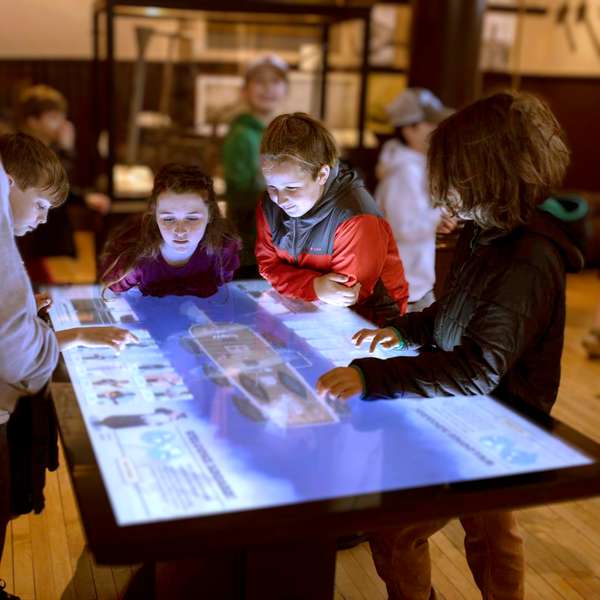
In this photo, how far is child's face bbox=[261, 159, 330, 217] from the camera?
2.36 metres

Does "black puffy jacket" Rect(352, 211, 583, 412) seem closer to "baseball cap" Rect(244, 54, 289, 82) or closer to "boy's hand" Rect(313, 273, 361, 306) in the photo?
"boy's hand" Rect(313, 273, 361, 306)

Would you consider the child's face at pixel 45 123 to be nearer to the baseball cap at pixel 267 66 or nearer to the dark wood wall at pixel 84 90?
the dark wood wall at pixel 84 90

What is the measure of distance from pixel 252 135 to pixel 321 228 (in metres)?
1.89

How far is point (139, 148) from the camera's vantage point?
5.48m

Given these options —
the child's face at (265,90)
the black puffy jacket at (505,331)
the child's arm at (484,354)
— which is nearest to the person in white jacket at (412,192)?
the child's face at (265,90)

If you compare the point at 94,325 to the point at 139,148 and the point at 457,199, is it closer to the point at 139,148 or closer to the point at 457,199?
the point at 457,199

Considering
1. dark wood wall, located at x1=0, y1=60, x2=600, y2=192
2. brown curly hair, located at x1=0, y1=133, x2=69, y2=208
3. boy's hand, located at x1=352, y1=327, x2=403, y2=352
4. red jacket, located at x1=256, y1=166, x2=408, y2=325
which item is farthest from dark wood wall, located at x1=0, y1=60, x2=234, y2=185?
boy's hand, located at x1=352, y1=327, x2=403, y2=352

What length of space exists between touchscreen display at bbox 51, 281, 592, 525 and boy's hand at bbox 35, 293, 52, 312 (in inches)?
7.2

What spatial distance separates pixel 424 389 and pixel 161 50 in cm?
422

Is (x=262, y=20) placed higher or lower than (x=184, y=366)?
higher

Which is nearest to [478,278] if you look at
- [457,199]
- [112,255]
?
[457,199]

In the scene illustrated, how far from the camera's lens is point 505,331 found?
67.7 inches

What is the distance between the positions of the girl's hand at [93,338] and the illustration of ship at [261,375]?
180 mm

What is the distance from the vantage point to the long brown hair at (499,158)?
1727 millimetres
